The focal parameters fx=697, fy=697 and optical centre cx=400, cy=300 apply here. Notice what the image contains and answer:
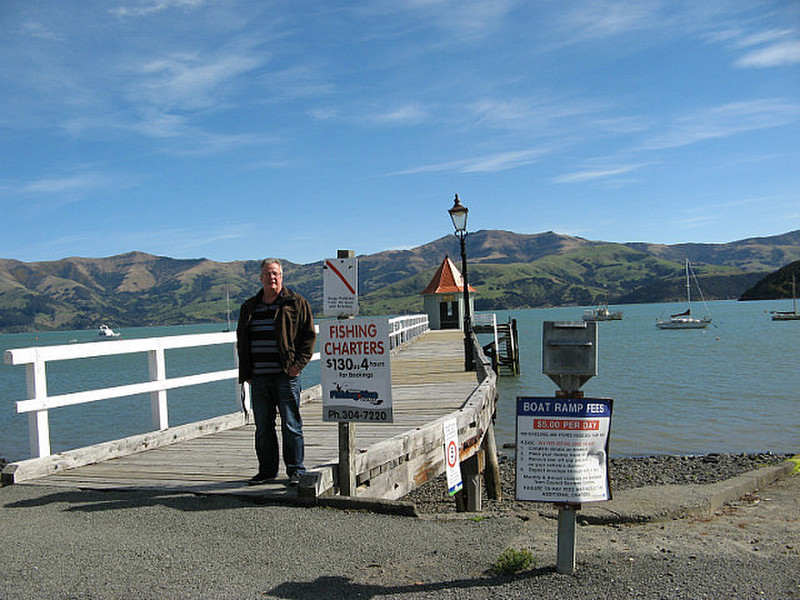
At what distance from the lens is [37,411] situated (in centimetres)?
698

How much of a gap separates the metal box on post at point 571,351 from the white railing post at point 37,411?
501 centimetres

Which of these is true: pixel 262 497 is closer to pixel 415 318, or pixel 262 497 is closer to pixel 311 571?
pixel 311 571

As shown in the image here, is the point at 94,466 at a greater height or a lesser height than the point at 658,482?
greater

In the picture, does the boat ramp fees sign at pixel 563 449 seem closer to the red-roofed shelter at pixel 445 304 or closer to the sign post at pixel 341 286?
the sign post at pixel 341 286

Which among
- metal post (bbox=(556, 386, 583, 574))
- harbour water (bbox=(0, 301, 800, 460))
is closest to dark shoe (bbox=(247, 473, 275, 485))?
metal post (bbox=(556, 386, 583, 574))

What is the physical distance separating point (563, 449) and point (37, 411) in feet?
17.6

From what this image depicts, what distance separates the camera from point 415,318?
125 ft

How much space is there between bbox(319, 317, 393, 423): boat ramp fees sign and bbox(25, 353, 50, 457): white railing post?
2.90 metres

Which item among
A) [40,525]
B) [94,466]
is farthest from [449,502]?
[40,525]

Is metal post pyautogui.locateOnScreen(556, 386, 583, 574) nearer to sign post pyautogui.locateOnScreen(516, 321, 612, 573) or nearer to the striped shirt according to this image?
sign post pyautogui.locateOnScreen(516, 321, 612, 573)

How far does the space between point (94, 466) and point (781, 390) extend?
103 ft

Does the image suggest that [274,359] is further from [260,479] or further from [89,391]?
[89,391]

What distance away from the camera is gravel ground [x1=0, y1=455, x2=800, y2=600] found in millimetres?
4176

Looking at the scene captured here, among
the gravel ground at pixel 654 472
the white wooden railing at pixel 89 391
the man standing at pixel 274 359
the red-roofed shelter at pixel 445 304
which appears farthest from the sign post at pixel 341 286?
the red-roofed shelter at pixel 445 304
